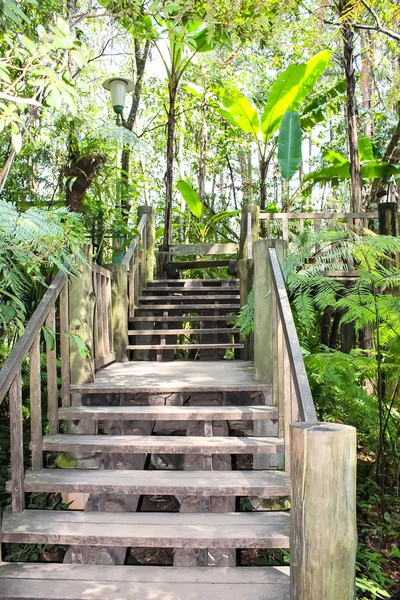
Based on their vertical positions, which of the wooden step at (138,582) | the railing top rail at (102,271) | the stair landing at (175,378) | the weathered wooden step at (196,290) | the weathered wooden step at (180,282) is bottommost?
the wooden step at (138,582)

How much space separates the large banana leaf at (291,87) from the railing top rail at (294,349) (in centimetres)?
562

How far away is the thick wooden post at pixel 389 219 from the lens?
6238 mm

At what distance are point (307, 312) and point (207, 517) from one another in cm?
142

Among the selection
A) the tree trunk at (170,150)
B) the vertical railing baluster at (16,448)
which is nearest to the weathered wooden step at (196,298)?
the tree trunk at (170,150)

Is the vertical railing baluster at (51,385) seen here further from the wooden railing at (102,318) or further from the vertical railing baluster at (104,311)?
the vertical railing baluster at (104,311)

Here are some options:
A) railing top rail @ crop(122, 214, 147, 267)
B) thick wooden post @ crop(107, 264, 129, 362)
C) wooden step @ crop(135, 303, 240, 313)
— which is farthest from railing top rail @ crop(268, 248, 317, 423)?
railing top rail @ crop(122, 214, 147, 267)

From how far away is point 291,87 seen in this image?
8.00 metres

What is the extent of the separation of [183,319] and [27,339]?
276cm

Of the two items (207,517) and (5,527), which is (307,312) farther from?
(5,527)

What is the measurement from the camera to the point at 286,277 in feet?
11.2

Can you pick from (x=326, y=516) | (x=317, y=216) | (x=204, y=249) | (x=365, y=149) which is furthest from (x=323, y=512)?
(x=365, y=149)

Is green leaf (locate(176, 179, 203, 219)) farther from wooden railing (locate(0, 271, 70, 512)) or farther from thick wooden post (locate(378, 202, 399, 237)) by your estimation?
wooden railing (locate(0, 271, 70, 512))

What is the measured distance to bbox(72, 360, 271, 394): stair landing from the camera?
3.35 m

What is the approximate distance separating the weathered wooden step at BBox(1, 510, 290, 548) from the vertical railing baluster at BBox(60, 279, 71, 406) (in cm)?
88
